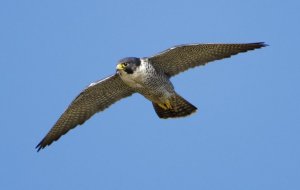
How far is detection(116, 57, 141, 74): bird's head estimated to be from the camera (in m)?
12.0

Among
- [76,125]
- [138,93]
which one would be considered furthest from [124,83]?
[76,125]

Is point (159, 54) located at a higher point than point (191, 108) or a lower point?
higher

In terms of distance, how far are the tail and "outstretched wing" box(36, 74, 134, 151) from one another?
2.19 feet

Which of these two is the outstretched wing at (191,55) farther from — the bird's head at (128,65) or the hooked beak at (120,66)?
the hooked beak at (120,66)

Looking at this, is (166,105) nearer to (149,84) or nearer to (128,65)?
(149,84)

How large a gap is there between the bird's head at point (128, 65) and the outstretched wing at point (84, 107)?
1.05 metres

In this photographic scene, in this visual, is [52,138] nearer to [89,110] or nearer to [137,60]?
[89,110]

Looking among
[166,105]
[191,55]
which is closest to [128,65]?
[191,55]

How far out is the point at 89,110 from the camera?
527 inches

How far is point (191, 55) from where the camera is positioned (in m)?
12.5

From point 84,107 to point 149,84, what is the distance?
66.0 inches

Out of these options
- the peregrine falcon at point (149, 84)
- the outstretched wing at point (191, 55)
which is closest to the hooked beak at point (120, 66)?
the peregrine falcon at point (149, 84)

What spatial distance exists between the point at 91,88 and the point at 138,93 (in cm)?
91

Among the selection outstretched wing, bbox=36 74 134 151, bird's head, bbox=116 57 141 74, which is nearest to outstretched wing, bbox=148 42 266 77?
bird's head, bbox=116 57 141 74
